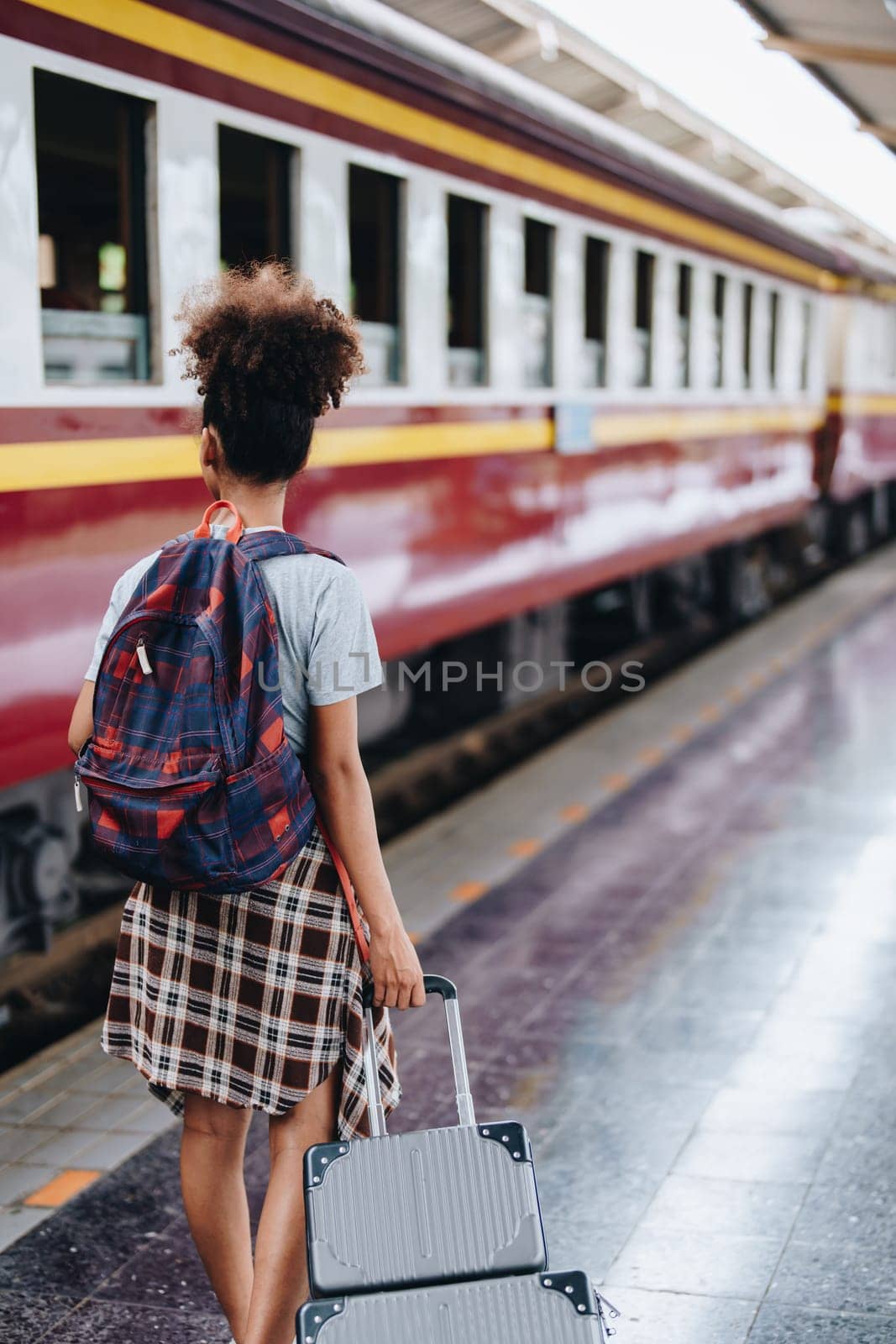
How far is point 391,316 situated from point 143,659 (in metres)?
4.23

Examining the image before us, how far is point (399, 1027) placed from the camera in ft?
15.6

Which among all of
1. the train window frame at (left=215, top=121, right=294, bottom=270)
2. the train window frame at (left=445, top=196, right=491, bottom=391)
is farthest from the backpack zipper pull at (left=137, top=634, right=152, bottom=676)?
the train window frame at (left=445, top=196, right=491, bottom=391)

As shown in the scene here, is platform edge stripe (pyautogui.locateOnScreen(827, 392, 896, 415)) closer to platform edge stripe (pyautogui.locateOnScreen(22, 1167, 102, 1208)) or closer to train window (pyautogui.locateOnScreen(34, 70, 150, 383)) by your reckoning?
train window (pyautogui.locateOnScreen(34, 70, 150, 383))

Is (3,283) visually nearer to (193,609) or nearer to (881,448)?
(193,609)

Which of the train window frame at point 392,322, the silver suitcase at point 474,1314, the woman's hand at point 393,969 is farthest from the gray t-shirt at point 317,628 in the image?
the train window frame at point 392,322

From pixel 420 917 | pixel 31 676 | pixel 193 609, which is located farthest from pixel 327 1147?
pixel 420 917

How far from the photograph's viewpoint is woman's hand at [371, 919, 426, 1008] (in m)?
2.53

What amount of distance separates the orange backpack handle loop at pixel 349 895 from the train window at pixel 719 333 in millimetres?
8653

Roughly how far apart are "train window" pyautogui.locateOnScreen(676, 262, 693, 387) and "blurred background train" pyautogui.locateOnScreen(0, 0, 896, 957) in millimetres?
47

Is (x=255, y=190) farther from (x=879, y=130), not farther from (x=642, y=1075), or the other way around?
(x=879, y=130)

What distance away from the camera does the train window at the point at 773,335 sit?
41.2ft

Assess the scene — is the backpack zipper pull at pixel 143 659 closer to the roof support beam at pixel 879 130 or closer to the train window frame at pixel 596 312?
the train window frame at pixel 596 312

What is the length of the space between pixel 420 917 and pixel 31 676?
6.88 ft

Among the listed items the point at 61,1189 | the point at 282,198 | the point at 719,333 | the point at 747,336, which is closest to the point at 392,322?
the point at 282,198
